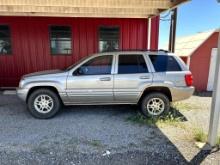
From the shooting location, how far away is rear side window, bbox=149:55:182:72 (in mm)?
6602

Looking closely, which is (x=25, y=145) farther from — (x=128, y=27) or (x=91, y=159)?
(x=128, y=27)

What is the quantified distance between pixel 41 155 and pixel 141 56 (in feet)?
12.0

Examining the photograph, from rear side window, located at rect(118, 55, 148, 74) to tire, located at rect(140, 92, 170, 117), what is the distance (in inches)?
29.1

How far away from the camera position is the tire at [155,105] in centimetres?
666

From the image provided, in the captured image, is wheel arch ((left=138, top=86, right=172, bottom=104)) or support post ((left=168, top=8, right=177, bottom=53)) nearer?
wheel arch ((left=138, top=86, right=172, bottom=104))

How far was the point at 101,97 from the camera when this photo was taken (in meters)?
6.60

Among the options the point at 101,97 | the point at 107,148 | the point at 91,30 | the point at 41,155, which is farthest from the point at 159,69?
the point at 91,30

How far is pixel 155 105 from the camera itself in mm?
6711

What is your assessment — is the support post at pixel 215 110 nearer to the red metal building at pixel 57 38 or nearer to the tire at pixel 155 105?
the tire at pixel 155 105

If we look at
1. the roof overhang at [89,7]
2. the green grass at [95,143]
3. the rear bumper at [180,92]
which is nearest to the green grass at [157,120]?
the rear bumper at [180,92]

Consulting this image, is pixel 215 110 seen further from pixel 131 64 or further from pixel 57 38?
pixel 57 38

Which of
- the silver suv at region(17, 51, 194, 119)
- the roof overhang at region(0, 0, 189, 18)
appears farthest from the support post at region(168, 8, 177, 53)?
the silver suv at region(17, 51, 194, 119)

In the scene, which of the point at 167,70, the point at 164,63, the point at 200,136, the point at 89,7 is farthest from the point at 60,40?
the point at 200,136

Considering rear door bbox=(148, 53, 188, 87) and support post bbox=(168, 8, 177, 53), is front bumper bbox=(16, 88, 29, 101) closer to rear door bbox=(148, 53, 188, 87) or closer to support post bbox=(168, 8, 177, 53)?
rear door bbox=(148, 53, 188, 87)
